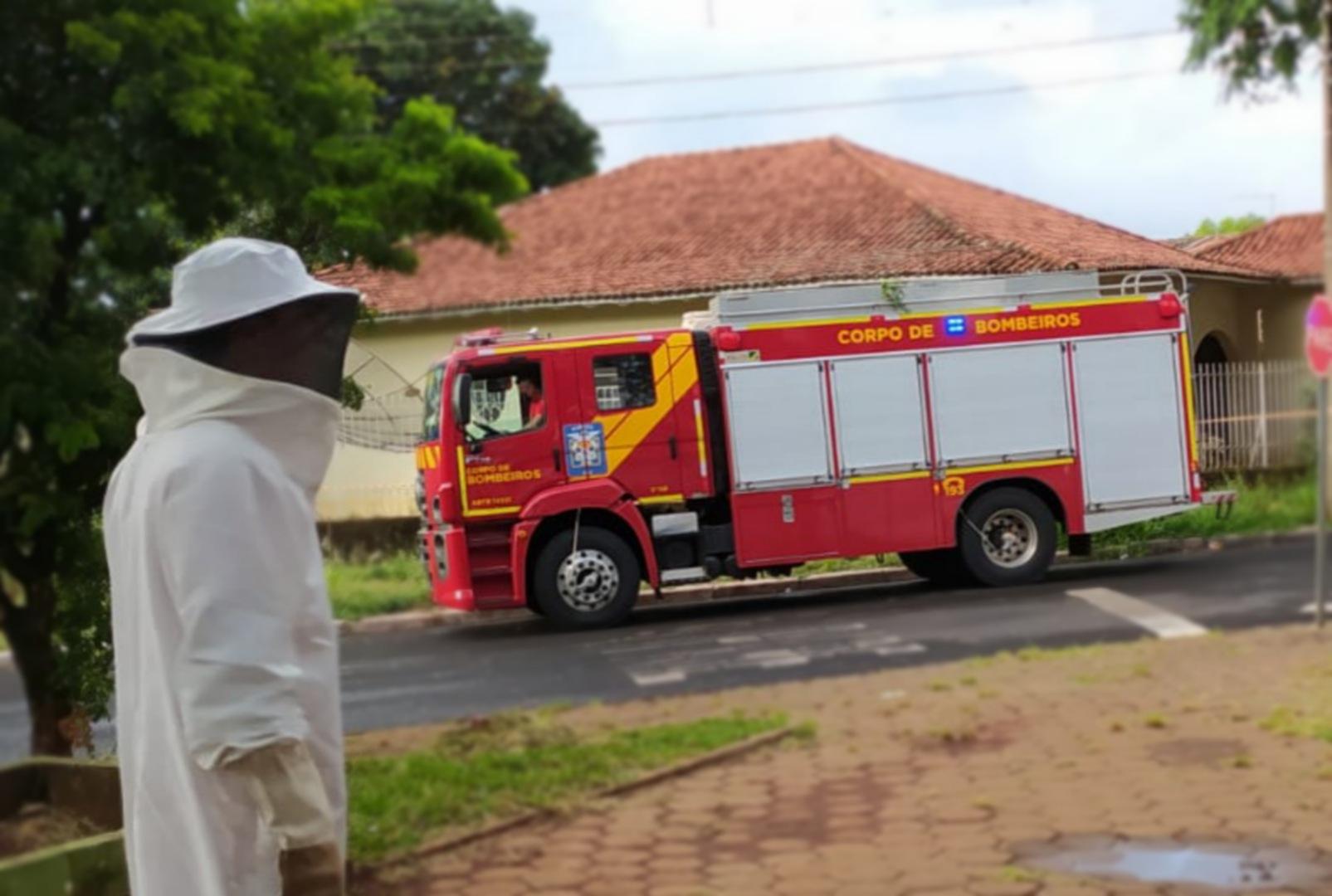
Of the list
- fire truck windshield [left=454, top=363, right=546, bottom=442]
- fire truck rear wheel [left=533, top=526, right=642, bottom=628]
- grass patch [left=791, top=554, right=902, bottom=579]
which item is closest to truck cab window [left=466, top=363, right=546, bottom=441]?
fire truck windshield [left=454, top=363, right=546, bottom=442]

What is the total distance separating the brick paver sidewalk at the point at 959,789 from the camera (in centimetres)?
436

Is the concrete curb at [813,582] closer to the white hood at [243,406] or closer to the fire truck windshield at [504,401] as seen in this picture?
the fire truck windshield at [504,401]

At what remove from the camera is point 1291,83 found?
3074 mm

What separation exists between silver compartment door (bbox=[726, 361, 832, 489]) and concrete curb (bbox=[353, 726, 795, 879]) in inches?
77.8

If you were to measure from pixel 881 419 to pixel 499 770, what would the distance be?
212cm

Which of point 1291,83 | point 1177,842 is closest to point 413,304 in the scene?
point 1291,83

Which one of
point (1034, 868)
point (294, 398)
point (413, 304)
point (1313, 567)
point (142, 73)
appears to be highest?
point (142, 73)

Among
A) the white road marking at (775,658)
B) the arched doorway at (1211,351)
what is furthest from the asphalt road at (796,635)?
the arched doorway at (1211,351)

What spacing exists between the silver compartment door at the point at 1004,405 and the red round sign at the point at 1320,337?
62 centimetres

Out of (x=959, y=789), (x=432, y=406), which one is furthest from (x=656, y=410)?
(x=959, y=789)

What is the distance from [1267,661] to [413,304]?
255cm

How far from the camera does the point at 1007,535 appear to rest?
296cm

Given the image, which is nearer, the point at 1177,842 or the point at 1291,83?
the point at 1291,83

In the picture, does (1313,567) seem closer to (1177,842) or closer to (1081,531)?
(1081,531)
